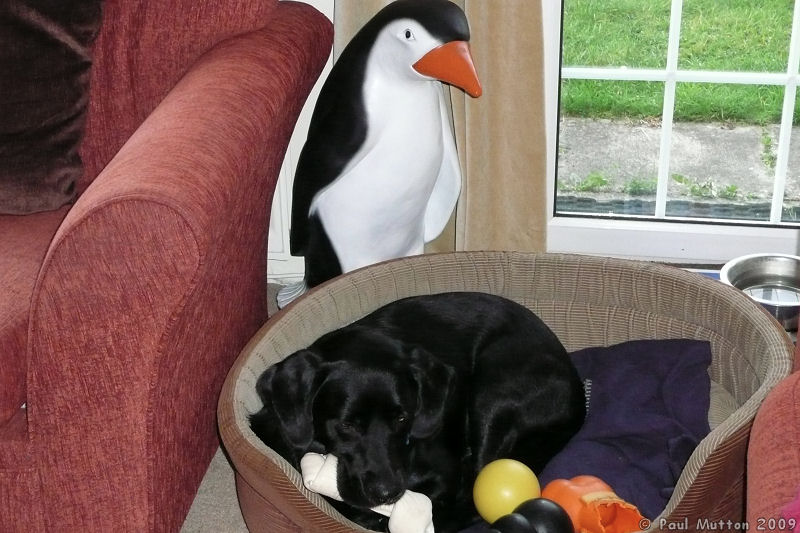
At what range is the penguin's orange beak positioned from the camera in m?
1.84

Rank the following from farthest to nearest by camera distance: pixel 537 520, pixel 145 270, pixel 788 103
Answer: pixel 788 103, pixel 537 520, pixel 145 270

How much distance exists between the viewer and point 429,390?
1.68m

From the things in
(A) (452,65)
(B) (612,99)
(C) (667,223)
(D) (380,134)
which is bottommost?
(C) (667,223)

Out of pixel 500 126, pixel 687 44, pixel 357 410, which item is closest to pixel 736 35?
pixel 687 44

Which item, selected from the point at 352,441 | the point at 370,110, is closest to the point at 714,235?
the point at 370,110

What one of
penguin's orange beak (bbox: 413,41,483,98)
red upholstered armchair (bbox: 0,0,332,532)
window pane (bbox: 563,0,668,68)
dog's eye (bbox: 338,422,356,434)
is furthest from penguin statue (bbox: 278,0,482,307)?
window pane (bbox: 563,0,668,68)

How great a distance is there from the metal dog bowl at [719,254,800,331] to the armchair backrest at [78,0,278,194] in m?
1.29

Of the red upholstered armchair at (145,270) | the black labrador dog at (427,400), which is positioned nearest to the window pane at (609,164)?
the black labrador dog at (427,400)

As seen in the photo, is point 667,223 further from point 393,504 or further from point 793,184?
point 393,504

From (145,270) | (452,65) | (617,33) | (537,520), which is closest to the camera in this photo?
(145,270)

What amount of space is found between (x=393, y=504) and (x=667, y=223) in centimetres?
139

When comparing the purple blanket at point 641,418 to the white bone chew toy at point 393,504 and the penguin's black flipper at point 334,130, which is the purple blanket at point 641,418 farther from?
the penguin's black flipper at point 334,130

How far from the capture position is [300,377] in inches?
63.9

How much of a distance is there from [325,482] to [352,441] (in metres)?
0.08
